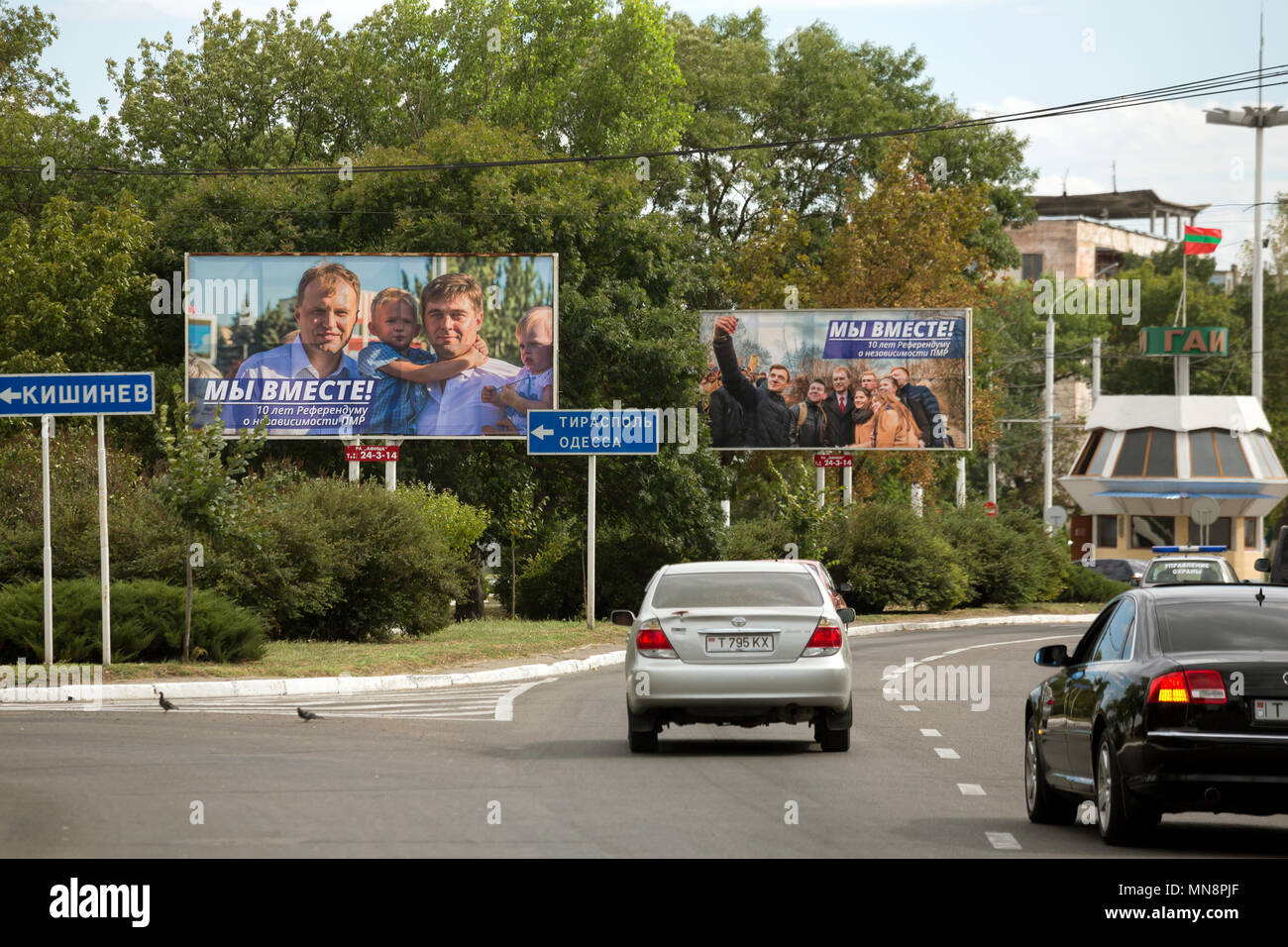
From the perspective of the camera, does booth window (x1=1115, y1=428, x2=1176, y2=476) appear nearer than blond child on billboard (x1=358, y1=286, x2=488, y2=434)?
No

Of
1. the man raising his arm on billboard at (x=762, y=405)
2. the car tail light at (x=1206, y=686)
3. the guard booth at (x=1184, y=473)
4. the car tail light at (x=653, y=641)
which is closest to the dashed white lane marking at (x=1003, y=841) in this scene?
the car tail light at (x=1206, y=686)

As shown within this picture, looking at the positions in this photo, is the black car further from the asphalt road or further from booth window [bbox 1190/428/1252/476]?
booth window [bbox 1190/428/1252/476]

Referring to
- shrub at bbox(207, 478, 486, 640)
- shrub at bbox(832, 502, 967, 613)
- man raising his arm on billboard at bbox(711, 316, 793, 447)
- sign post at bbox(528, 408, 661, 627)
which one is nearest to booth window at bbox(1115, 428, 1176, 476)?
shrub at bbox(832, 502, 967, 613)

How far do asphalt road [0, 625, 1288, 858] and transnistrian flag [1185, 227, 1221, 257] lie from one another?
71.2 meters

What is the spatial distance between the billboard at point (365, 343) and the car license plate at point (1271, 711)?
29294mm

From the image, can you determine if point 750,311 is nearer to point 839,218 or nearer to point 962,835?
point 839,218

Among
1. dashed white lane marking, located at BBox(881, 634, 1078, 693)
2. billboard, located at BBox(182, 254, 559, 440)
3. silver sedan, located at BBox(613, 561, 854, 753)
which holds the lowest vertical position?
dashed white lane marking, located at BBox(881, 634, 1078, 693)

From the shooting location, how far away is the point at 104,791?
12.4 m

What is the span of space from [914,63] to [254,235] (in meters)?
33.6

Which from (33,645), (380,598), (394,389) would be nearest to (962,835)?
(33,645)

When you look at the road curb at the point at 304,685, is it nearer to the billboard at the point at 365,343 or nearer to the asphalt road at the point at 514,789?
the asphalt road at the point at 514,789

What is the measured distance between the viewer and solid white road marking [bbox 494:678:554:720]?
19188 mm

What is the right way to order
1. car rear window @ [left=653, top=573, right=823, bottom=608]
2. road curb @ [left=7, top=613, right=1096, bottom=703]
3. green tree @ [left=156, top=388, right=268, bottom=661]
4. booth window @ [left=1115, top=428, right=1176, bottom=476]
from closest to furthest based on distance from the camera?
car rear window @ [left=653, top=573, right=823, bottom=608] → road curb @ [left=7, top=613, right=1096, bottom=703] → green tree @ [left=156, top=388, right=268, bottom=661] → booth window @ [left=1115, top=428, right=1176, bottom=476]

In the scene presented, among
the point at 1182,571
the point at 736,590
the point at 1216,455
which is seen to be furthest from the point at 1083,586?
the point at 736,590
